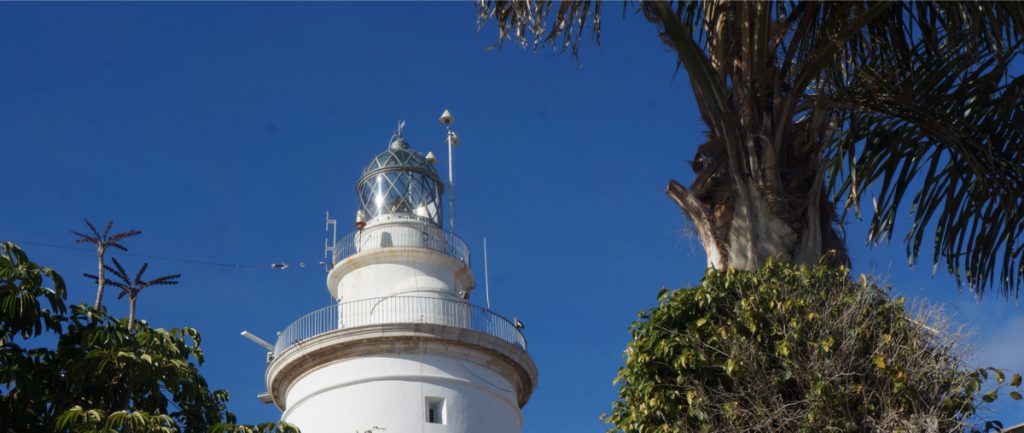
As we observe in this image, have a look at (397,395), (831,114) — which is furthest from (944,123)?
(397,395)

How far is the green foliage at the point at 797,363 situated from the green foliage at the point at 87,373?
201 inches

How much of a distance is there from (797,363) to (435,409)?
15.4 meters

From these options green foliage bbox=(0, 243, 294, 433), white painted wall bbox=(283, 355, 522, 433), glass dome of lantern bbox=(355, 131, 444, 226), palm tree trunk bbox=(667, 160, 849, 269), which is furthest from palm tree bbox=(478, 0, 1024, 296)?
glass dome of lantern bbox=(355, 131, 444, 226)

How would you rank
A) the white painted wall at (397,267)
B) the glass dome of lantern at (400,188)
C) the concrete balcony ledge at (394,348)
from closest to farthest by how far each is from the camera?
1. the concrete balcony ledge at (394,348)
2. the white painted wall at (397,267)
3. the glass dome of lantern at (400,188)

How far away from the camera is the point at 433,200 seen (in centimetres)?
2628

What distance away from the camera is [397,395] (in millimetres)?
22109

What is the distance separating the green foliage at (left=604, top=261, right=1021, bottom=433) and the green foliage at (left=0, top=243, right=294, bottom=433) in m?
5.11

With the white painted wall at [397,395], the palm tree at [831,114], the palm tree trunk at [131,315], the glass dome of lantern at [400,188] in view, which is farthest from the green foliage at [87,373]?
the glass dome of lantern at [400,188]

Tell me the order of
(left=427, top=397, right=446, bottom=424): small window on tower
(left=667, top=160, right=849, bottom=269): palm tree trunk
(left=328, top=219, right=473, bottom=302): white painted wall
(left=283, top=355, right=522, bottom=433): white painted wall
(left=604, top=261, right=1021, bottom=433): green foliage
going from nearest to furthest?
(left=604, top=261, right=1021, bottom=433): green foliage → (left=667, top=160, right=849, bottom=269): palm tree trunk → (left=283, top=355, right=522, bottom=433): white painted wall → (left=427, top=397, right=446, bottom=424): small window on tower → (left=328, top=219, right=473, bottom=302): white painted wall

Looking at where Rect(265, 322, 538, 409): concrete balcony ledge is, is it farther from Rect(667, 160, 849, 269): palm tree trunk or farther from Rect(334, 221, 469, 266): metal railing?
Rect(667, 160, 849, 269): palm tree trunk

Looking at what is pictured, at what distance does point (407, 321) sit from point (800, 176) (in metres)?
15.9

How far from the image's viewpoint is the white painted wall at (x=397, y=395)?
2198 centimetres

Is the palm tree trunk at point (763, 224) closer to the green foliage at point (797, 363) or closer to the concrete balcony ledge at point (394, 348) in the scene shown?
the green foliage at point (797, 363)

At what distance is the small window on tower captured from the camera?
73.0 feet
